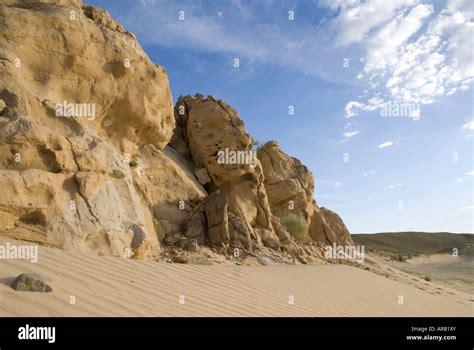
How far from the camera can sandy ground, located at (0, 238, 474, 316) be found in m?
3.39

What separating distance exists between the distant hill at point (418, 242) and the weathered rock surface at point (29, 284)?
36604 millimetres

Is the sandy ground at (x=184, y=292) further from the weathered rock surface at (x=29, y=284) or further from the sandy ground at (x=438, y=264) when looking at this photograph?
the sandy ground at (x=438, y=264)

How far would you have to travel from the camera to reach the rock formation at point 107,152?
554 centimetres

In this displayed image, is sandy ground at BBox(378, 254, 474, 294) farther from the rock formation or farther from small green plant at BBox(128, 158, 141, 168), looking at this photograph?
small green plant at BBox(128, 158, 141, 168)

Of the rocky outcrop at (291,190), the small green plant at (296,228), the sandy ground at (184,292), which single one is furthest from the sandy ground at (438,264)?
the sandy ground at (184,292)

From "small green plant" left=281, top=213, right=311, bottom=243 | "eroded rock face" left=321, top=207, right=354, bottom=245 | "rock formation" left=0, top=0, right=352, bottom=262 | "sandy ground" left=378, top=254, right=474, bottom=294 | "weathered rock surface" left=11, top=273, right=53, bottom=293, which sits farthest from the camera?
"sandy ground" left=378, top=254, right=474, bottom=294

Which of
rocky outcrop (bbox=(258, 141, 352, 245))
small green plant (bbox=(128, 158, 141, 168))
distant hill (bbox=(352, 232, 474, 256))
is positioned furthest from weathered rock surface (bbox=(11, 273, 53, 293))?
distant hill (bbox=(352, 232, 474, 256))

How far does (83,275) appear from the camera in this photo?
13.4 ft

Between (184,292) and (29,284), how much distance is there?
1.72 meters

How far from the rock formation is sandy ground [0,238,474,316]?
1.02 metres
